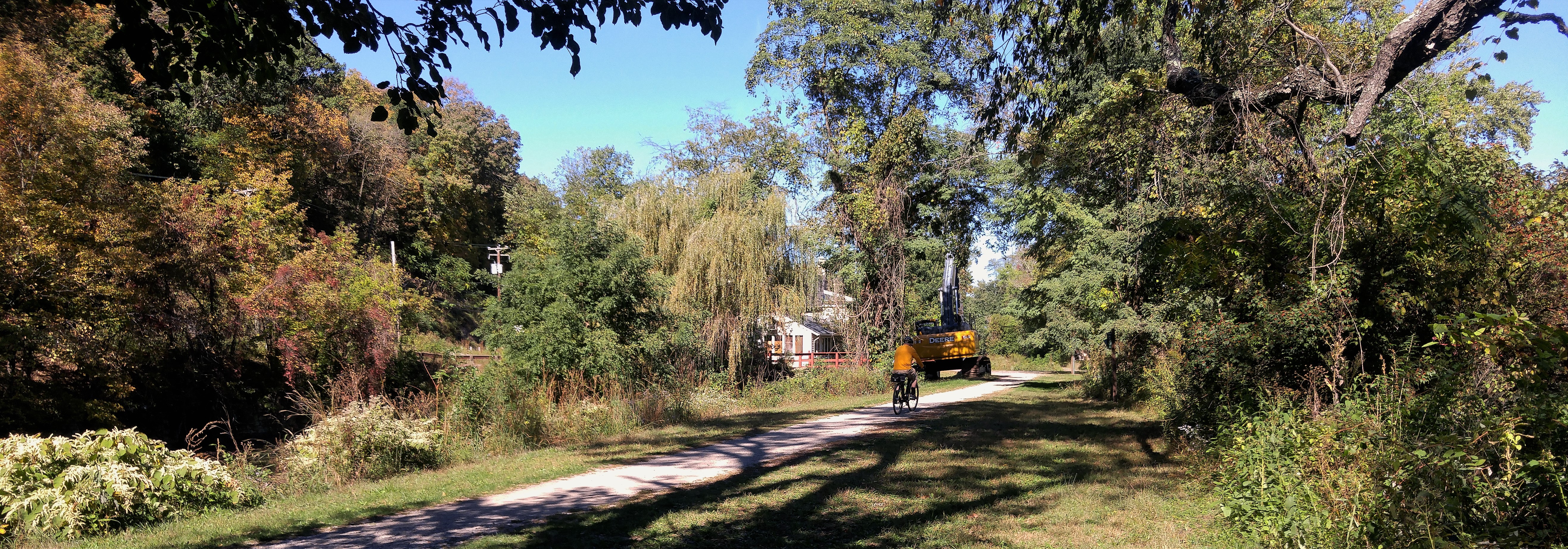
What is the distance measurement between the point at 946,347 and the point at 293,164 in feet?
101

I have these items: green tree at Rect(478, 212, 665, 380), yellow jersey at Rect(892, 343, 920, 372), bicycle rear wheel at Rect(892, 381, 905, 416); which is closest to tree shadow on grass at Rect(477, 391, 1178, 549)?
yellow jersey at Rect(892, 343, 920, 372)

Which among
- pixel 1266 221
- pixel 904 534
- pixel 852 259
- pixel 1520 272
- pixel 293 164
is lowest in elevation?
pixel 904 534

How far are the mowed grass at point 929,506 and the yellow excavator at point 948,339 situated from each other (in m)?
20.0

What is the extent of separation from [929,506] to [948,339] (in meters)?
25.1

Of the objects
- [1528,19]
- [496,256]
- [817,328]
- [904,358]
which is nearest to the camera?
[1528,19]

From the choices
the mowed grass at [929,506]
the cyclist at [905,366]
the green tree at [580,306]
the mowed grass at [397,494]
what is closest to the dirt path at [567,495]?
the mowed grass at [397,494]

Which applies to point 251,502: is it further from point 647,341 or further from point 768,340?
point 768,340

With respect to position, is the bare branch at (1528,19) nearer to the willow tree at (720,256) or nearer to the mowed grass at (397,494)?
the mowed grass at (397,494)

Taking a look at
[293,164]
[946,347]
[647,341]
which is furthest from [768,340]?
[293,164]

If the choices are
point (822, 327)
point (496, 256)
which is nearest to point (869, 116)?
point (822, 327)

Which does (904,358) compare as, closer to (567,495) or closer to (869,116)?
(567,495)

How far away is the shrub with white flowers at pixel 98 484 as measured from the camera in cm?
686

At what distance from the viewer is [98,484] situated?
7.21 m

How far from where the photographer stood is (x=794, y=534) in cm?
648
